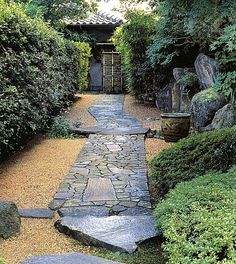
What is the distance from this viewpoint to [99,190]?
4.95 meters

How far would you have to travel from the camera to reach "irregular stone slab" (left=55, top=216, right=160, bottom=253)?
3355mm

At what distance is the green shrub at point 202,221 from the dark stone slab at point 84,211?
94 centimetres

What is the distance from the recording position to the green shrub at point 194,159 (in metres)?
4.45

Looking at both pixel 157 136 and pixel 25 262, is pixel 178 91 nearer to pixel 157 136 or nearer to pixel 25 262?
pixel 157 136

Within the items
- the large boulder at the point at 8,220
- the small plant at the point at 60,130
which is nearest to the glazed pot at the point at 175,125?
the small plant at the point at 60,130

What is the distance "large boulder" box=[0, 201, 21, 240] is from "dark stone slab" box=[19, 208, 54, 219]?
1.27 feet

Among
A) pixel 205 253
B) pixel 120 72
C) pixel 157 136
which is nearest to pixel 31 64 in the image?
pixel 157 136

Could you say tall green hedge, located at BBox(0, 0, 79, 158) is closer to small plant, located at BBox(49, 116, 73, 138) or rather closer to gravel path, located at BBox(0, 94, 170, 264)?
gravel path, located at BBox(0, 94, 170, 264)

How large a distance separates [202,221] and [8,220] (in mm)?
1884

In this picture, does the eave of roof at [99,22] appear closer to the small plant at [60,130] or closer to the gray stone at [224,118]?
the small plant at [60,130]

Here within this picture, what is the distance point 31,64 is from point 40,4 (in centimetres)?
916

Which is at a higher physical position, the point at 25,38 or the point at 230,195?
the point at 25,38

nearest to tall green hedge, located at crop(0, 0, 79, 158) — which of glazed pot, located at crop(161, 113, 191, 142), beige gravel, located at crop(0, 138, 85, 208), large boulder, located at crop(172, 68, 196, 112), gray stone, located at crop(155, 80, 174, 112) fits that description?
beige gravel, located at crop(0, 138, 85, 208)

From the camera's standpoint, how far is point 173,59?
10797mm
